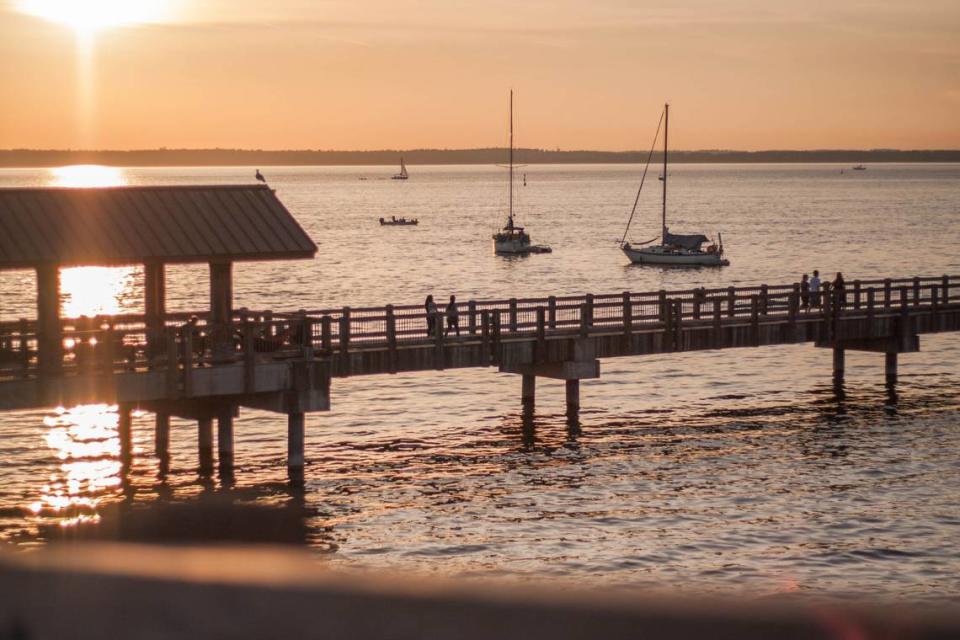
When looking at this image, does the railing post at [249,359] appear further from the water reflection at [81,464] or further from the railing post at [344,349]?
the water reflection at [81,464]

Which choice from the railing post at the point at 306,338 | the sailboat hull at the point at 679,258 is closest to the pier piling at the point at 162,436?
the railing post at the point at 306,338

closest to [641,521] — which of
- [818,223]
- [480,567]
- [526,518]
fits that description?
[526,518]

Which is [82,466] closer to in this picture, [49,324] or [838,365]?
[49,324]

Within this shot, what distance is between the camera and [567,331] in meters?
37.2

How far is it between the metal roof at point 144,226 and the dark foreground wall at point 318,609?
25445mm

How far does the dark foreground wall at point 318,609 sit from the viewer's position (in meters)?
1.46

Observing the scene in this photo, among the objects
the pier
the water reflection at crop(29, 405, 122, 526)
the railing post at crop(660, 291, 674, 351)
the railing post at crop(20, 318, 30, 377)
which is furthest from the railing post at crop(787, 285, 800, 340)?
the railing post at crop(20, 318, 30, 377)

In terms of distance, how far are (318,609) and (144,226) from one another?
27316 mm

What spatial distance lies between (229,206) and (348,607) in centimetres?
2832

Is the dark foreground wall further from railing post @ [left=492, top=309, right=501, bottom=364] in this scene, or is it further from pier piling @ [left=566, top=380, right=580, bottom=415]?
pier piling @ [left=566, top=380, right=580, bottom=415]

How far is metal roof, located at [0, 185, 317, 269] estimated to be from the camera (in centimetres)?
2634

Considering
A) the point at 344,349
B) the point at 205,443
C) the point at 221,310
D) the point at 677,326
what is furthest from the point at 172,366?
the point at 677,326

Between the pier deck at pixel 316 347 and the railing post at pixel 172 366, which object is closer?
the pier deck at pixel 316 347

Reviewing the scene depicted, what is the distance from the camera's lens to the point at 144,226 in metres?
27.8
